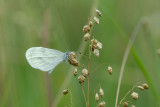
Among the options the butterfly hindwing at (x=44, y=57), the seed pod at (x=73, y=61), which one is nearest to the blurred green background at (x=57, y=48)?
the butterfly hindwing at (x=44, y=57)

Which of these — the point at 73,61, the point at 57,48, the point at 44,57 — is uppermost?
the point at 57,48

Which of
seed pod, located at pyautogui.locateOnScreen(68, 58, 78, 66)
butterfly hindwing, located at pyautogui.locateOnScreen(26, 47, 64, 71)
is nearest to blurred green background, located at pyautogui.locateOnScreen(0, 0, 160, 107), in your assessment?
butterfly hindwing, located at pyautogui.locateOnScreen(26, 47, 64, 71)

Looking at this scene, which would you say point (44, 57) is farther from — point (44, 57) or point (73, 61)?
point (73, 61)

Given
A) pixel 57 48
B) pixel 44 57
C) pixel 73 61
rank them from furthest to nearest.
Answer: pixel 57 48 < pixel 44 57 < pixel 73 61

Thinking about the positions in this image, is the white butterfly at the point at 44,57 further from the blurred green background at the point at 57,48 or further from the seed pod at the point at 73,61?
the blurred green background at the point at 57,48

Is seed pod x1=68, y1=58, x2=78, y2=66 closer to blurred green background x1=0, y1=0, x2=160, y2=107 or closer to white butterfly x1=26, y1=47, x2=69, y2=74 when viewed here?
white butterfly x1=26, y1=47, x2=69, y2=74

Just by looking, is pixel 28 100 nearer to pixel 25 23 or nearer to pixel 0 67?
pixel 0 67

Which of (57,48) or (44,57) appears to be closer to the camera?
(44,57)

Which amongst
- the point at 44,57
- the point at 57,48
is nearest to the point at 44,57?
the point at 44,57
